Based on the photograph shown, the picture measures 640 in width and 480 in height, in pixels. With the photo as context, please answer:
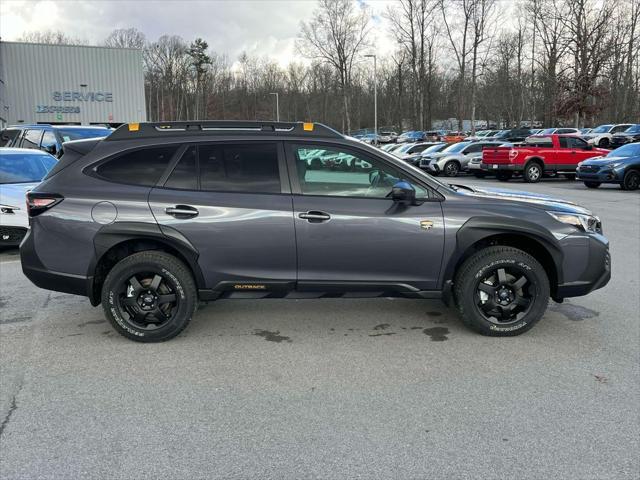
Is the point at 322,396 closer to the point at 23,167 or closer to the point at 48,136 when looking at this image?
the point at 23,167

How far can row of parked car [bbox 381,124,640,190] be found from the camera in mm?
17797

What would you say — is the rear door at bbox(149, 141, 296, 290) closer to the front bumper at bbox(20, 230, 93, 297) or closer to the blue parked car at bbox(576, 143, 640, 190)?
the front bumper at bbox(20, 230, 93, 297)

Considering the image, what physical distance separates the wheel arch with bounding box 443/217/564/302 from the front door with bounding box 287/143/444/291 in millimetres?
153

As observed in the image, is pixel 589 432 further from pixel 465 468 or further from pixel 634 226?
pixel 634 226

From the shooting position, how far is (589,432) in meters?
3.11

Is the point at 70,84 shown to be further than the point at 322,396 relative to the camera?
Yes

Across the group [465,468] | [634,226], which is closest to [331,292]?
[465,468]

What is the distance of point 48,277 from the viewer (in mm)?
4434

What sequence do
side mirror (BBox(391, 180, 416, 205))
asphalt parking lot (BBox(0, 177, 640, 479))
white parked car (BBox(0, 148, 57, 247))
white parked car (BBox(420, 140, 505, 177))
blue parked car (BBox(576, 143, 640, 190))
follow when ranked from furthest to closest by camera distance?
1. white parked car (BBox(420, 140, 505, 177))
2. blue parked car (BBox(576, 143, 640, 190))
3. white parked car (BBox(0, 148, 57, 247))
4. side mirror (BBox(391, 180, 416, 205))
5. asphalt parking lot (BBox(0, 177, 640, 479))

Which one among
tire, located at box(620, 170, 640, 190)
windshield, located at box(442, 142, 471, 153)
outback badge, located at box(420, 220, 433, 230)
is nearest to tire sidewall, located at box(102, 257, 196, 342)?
outback badge, located at box(420, 220, 433, 230)

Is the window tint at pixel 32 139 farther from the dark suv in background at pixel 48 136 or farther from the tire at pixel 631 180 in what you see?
the tire at pixel 631 180

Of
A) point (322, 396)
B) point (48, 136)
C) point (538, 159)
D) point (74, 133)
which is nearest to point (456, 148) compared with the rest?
point (538, 159)

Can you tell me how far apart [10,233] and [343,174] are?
5.93m

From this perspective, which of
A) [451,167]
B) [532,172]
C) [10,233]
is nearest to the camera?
[10,233]
